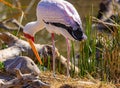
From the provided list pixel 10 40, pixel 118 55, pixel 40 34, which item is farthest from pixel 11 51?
pixel 40 34

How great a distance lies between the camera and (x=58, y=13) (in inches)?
269

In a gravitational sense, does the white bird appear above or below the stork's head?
above

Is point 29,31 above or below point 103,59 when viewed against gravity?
above

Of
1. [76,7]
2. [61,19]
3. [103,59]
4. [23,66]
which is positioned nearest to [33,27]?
[23,66]

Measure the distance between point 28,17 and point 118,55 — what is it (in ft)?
22.2

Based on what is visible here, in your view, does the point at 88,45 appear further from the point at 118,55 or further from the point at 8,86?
the point at 8,86

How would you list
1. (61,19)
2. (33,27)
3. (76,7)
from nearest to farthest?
(61,19)
(33,27)
(76,7)

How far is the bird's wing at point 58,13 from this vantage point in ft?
22.1

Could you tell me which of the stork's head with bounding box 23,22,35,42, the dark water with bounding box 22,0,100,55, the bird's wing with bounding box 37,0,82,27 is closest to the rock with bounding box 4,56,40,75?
the stork's head with bounding box 23,22,35,42

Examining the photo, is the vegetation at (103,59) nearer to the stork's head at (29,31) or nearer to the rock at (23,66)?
the rock at (23,66)

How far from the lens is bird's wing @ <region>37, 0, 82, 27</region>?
6.73 m

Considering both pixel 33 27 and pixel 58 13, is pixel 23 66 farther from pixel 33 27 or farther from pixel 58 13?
pixel 58 13

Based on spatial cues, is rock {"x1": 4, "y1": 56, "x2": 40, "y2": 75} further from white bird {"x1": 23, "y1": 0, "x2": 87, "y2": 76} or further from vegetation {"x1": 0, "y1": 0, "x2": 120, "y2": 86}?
white bird {"x1": 23, "y1": 0, "x2": 87, "y2": 76}

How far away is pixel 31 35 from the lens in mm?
7516
